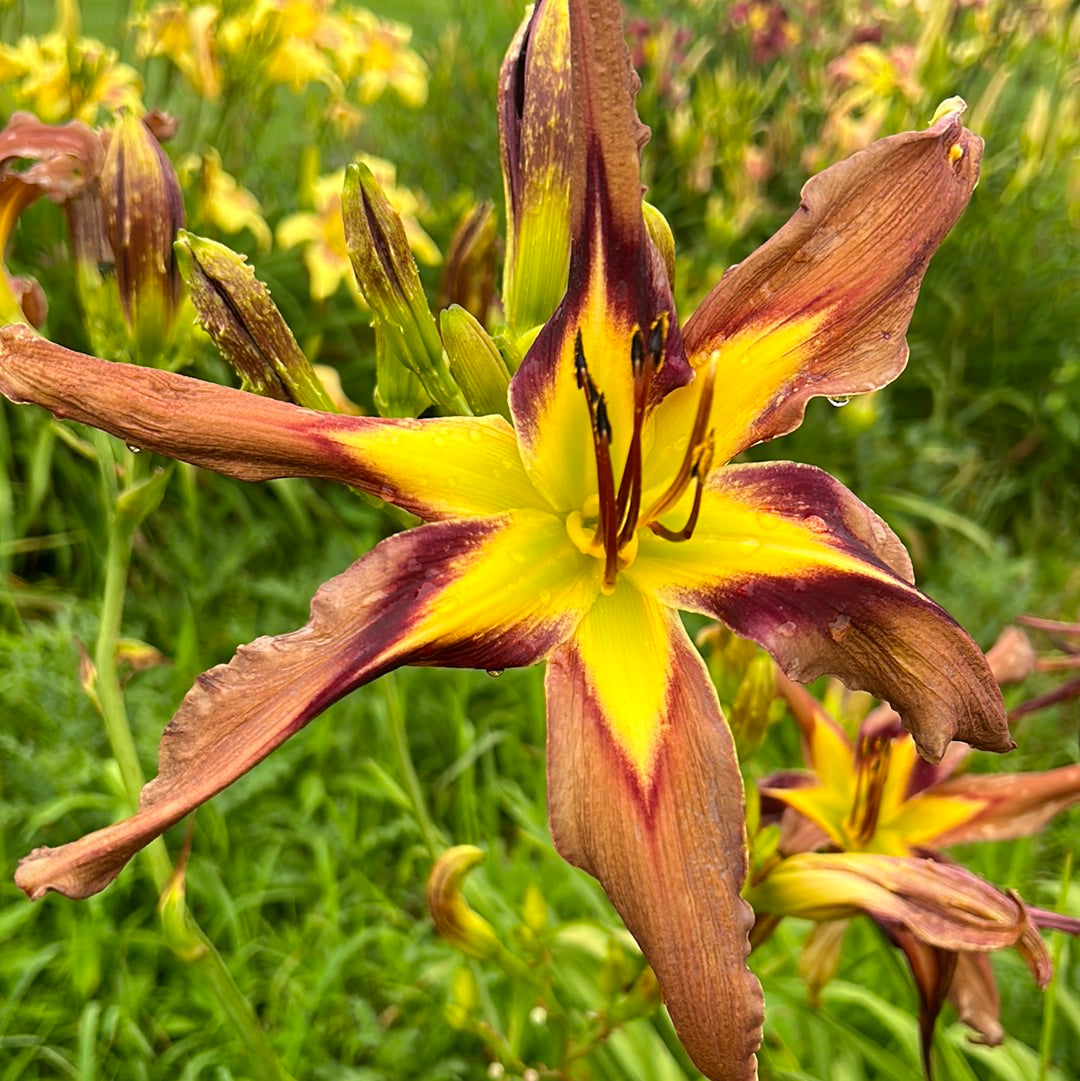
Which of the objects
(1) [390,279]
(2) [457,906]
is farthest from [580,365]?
(2) [457,906]

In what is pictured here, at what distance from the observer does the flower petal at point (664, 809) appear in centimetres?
68

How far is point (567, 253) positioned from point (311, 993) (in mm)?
1559

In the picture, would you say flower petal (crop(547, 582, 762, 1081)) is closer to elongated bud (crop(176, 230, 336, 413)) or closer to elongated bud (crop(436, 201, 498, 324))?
elongated bud (crop(176, 230, 336, 413))

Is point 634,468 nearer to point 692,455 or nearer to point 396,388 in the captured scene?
point 692,455

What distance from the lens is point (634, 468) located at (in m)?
0.79

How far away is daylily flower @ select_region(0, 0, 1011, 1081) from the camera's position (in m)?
0.70

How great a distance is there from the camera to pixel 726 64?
12.0ft

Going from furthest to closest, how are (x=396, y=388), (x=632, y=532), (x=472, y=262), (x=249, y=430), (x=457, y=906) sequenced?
(x=472, y=262)
(x=457, y=906)
(x=396, y=388)
(x=632, y=532)
(x=249, y=430)

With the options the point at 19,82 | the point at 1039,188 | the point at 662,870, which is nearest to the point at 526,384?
the point at 662,870

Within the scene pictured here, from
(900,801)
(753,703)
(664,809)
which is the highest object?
(664,809)

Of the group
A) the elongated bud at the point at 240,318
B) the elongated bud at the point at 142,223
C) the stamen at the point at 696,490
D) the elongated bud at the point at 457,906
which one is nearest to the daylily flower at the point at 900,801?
the elongated bud at the point at 457,906

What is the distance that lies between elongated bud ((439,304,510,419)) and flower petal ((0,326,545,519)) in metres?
0.03

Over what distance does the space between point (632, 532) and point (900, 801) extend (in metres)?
0.57

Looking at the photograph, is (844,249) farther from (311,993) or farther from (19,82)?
(19,82)
